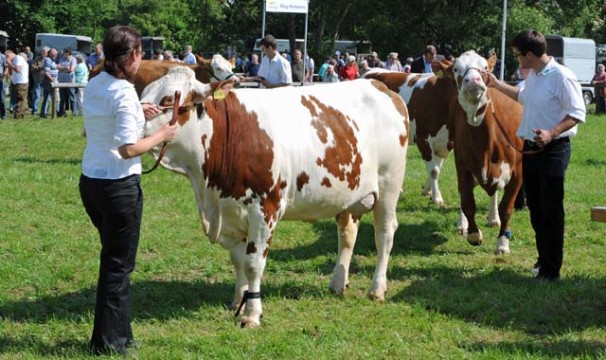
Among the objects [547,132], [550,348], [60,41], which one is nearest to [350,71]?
[60,41]

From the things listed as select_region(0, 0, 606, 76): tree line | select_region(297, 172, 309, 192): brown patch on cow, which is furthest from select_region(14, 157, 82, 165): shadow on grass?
select_region(0, 0, 606, 76): tree line

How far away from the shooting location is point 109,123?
529cm

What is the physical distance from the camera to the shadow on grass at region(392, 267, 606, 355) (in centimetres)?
662

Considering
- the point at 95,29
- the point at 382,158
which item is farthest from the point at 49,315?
the point at 95,29

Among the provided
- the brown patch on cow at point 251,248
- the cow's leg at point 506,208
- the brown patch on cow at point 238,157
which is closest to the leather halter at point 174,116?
the brown patch on cow at point 238,157

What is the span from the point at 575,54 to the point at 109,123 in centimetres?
4230

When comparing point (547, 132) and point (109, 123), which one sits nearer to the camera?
point (109, 123)

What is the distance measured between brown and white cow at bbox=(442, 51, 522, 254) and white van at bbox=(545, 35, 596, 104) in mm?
36469

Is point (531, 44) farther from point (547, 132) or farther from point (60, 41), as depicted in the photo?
point (60, 41)

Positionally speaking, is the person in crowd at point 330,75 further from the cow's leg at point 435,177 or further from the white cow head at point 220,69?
the cow's leg at point 435,177

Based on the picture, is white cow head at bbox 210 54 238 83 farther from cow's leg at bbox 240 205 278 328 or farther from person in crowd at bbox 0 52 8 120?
person in crowd at bbox 0 52 8 120

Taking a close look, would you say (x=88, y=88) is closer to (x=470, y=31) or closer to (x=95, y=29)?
(x=470, y=31)

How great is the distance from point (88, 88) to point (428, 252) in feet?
16.1

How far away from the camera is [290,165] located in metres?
6.54
